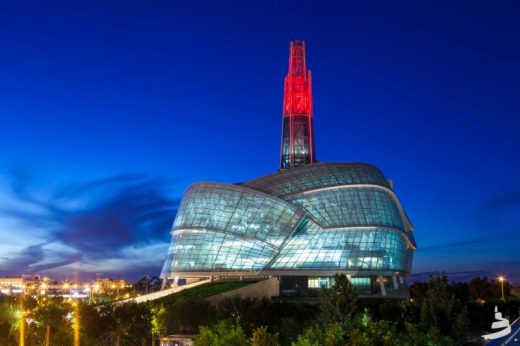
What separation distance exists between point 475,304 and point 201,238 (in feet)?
141

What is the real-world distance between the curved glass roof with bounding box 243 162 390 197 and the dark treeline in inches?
1102

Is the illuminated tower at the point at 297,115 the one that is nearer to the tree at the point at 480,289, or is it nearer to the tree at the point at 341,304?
the tree at the point at 480,289

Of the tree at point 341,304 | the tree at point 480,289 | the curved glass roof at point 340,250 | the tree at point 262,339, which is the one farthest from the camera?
the tree at point 480,289

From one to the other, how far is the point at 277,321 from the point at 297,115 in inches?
3041

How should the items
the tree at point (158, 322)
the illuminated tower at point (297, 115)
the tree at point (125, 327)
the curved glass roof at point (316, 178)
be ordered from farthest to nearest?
the illuminated tower at point (297, 115), the curved glass roof at point (316, 178), the tree at point (158, 322), the tree at point (125, 327)

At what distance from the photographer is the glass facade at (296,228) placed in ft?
283

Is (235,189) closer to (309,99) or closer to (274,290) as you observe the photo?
(274,290)

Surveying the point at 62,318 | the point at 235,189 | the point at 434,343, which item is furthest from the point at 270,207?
the point at 434,343

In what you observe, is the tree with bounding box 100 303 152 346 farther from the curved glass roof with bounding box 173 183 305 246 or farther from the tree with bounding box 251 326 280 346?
the curved glass roof with bounding box 173 183 305 246

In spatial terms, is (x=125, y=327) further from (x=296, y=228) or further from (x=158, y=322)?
(x=296, y=228)

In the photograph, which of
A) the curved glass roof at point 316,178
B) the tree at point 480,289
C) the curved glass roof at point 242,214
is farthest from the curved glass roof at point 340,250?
the tree at point 480,289

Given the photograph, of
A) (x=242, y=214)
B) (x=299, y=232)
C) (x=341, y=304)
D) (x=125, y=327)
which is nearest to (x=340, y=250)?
(x=299, y=232)

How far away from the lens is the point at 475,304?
63531 mm

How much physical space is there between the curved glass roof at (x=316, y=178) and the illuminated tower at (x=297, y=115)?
26732 mm
